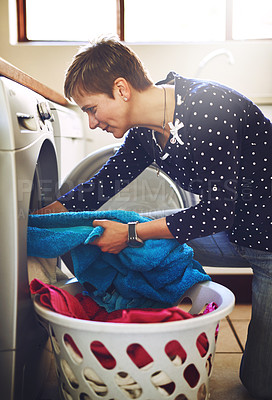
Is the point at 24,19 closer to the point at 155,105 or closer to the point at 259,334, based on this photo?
the point at 155,105

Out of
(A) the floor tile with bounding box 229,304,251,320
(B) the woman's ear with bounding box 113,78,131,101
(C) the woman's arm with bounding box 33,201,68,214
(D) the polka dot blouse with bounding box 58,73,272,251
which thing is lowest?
(A) the floor tile with bounding box 229,304,251,320

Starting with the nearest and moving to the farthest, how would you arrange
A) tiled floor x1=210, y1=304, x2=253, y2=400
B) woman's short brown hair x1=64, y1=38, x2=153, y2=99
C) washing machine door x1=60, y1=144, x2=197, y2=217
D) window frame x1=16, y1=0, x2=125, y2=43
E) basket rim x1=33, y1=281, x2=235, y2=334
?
basket rim x1=33, y1=281, x2=235, y2=334 → woman's short brown hair x1=64, y1=38, x2=153, y2=99 → tiled floor x1=210, y1=304, x2=253, y2=400 → washing machine door x1=60, y1=144, x2=197, y2=217 → window frame x1=16, y1=0, x2=125, y2=43

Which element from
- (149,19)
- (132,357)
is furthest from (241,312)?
(149,19)

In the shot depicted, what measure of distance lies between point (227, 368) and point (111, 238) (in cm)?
68

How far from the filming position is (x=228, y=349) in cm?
155

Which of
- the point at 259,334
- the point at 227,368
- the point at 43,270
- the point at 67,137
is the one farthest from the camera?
the point at 67,137

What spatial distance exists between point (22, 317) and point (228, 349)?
867 mm

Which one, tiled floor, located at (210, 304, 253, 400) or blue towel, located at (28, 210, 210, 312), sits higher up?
blue towel, located at (28, 210, 210, 312)

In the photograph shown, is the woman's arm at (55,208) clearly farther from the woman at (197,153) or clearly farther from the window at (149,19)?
the window at (149,19)

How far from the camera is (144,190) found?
1893 millimetres

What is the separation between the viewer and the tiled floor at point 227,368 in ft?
4.04

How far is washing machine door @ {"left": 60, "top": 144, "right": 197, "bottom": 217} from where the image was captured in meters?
1.79

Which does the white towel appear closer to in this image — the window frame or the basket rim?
the basket rim

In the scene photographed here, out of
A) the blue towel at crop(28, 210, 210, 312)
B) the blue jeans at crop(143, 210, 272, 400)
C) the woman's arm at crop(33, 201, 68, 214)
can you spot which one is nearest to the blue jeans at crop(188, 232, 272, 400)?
the blue jeans at crop(143, 210, 272, 400)
